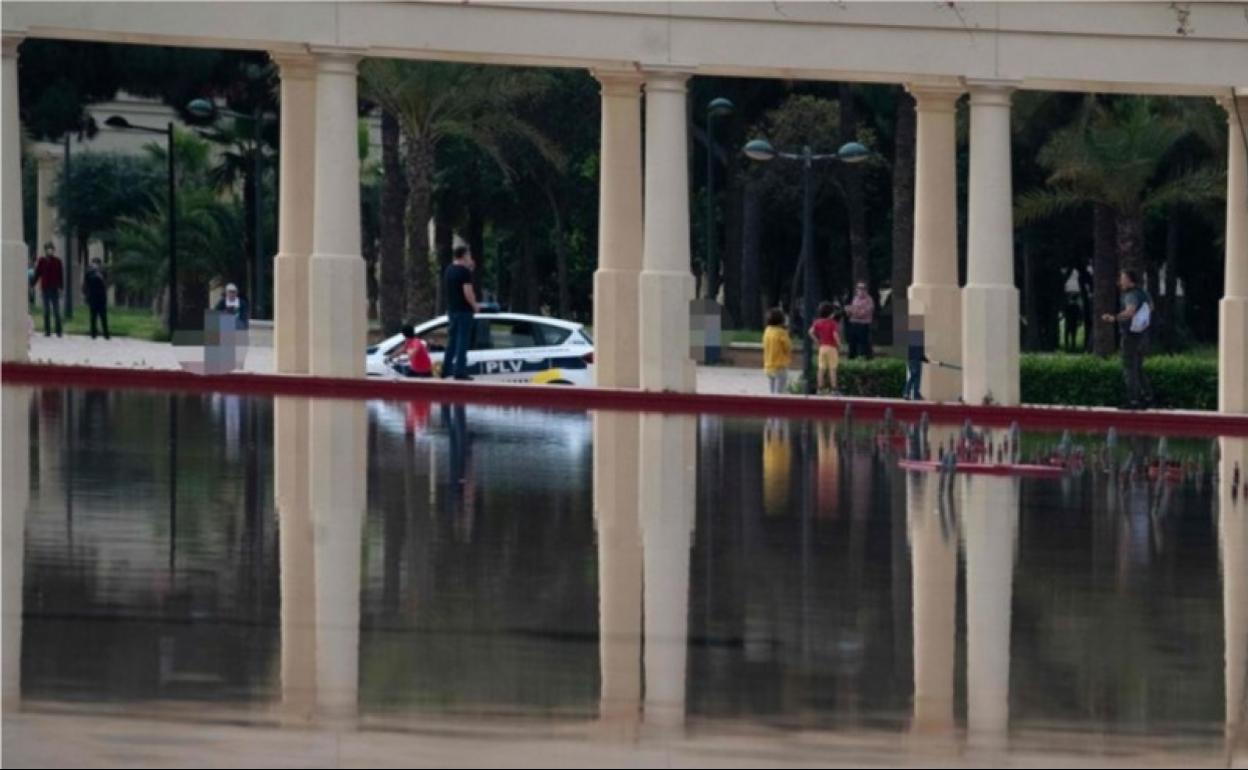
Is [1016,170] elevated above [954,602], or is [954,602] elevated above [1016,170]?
[1016,170]

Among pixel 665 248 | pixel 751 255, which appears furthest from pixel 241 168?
pixel 665 248

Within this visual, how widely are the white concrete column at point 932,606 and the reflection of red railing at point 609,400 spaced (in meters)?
12.5

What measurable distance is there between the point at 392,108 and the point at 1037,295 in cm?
2417

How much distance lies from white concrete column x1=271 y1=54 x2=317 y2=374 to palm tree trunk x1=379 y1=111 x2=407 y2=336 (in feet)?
73.9

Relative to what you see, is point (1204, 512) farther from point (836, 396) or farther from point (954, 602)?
point (836, 396)

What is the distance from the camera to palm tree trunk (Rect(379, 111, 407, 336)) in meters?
59.3

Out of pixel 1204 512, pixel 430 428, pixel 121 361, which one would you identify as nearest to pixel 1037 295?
pixel 121 361

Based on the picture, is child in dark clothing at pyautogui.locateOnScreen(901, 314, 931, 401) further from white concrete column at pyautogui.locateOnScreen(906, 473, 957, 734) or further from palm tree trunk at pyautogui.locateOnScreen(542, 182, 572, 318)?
palm tree trunk at pyautogui.locateOnScreen(542, 182, 572, 318)

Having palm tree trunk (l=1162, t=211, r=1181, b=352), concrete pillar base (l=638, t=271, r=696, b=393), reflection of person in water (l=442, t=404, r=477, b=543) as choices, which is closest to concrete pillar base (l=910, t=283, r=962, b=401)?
concrete pillar base (l=638, t=271, r=696, b=393)

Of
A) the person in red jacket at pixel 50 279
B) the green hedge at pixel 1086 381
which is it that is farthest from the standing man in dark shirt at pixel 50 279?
the green hedge at pixel 1086 381

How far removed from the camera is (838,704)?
38.1ft

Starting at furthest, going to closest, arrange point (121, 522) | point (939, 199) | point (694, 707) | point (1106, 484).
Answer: point (939, 199)
point (1106, 484)
point (121, 522)
point (694, 707)

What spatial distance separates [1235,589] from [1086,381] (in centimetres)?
2407

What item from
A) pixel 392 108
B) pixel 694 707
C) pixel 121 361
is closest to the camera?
pixel 694 707
